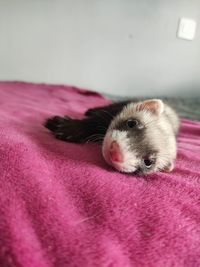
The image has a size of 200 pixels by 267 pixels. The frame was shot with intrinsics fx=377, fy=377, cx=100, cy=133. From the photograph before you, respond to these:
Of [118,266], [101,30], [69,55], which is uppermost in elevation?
[101,30]

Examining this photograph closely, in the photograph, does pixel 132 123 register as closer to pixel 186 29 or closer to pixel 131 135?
pixel 131 135

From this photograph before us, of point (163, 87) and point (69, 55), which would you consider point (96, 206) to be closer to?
point (69, 55)

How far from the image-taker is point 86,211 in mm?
678

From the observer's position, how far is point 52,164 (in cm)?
84

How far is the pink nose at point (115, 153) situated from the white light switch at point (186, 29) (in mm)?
1669

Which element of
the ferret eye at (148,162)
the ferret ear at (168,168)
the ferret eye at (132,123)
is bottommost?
the ferret ear at (168,168)

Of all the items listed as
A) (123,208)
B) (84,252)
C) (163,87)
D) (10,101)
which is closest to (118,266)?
(84,252)

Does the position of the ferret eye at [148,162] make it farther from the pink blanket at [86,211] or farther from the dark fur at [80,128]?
the dark fur at [80,128]

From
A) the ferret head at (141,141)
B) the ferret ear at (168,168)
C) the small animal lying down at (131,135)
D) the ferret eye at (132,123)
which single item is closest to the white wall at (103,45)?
the small animal lying down at (131,135)

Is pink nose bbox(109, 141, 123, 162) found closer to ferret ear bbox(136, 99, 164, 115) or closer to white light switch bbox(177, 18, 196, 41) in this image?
ferret ear bbox(136, 99, 164, 115)

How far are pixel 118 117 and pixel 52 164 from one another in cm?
37

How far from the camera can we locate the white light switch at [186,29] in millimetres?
2352

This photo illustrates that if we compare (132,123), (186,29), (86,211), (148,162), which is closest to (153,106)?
(132,123)

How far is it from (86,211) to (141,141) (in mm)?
343
